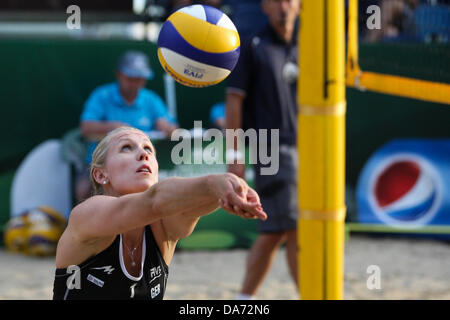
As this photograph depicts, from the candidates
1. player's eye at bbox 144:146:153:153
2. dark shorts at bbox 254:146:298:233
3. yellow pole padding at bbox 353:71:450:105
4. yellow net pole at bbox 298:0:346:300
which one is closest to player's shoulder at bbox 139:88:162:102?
dark shorts at bbox 254:146:298:233

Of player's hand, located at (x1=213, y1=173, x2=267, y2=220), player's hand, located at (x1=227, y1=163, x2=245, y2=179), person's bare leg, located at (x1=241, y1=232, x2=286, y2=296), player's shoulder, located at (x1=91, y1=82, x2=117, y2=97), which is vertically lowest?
person's bare leg, located at (x1=241, y1=232, x2=286, y2=296)

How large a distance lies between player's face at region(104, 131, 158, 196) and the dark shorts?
2.05 metres

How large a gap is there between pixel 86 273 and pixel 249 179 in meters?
4.21

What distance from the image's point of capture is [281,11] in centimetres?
466

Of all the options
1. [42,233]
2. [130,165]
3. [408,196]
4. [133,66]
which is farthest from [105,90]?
[130,165]

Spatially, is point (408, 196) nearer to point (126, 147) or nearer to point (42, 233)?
point (42, 233)

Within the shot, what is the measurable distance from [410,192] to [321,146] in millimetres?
3712

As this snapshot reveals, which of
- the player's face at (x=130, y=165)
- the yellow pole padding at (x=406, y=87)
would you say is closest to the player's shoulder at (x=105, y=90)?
the yellow pole padding at (x=406, y=87)

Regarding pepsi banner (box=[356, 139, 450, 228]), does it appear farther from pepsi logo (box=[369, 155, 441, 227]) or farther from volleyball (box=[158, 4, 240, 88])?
volleyball (box=[158, 4, 240, 88])

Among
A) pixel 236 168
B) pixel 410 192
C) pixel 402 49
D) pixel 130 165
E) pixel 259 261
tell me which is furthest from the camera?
pixel 410 192

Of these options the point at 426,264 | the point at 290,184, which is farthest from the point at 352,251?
the point at 290,184

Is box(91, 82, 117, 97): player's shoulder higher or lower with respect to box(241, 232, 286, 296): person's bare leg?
higher

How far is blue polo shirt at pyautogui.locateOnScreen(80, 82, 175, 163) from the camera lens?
6.45 metres

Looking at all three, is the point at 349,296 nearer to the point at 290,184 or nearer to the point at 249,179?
the point at 290,184
